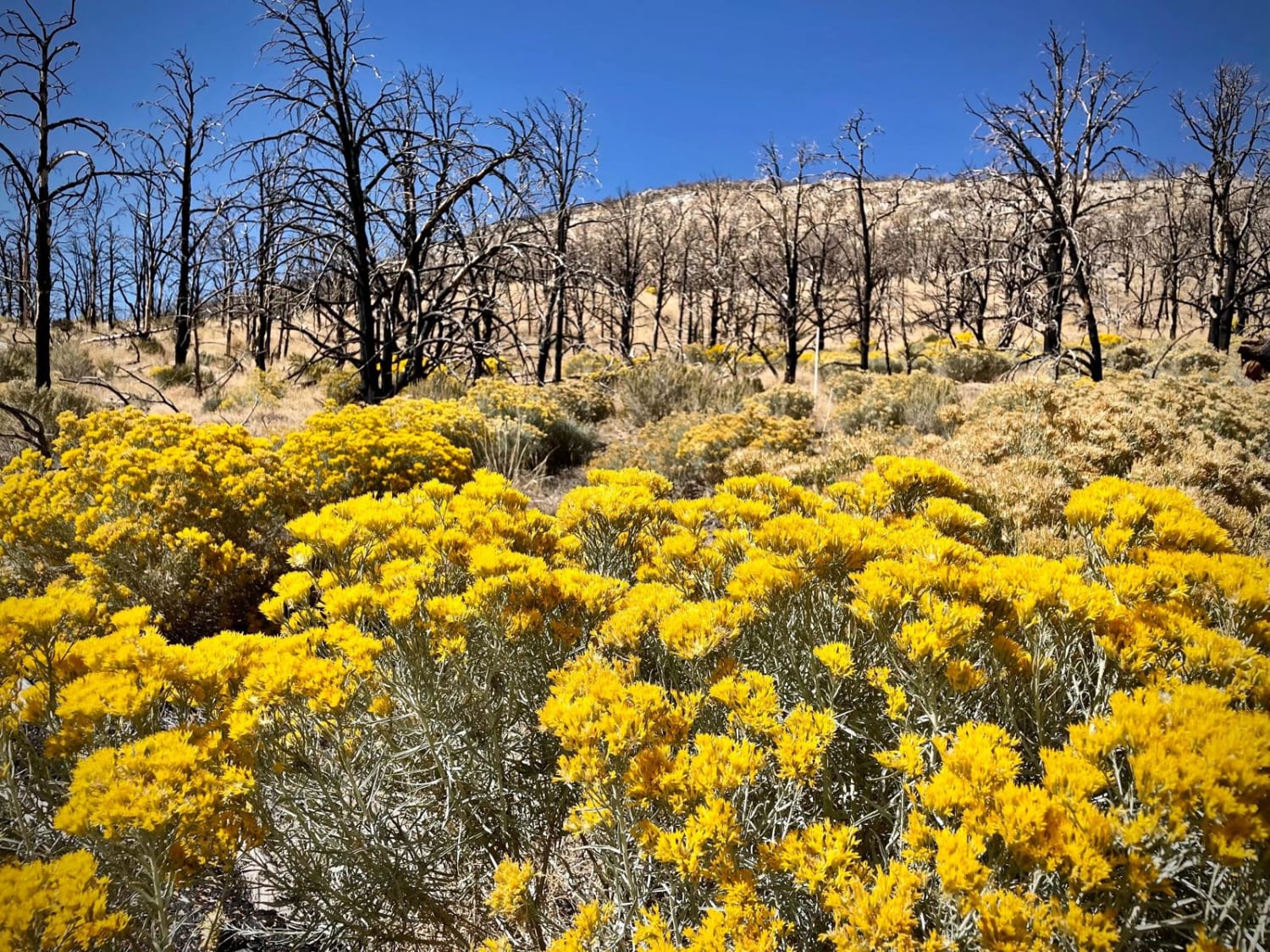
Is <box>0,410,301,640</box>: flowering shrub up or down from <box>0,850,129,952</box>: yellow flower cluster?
up

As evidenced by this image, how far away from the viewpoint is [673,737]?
1.52 m

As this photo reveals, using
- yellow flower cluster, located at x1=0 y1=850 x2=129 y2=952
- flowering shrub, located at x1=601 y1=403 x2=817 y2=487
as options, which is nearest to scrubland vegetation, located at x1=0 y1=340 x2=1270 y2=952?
yellow flower cluster, located at x1=0 y1=850 x2=129 y2=952

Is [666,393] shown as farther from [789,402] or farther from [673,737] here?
[673,737]

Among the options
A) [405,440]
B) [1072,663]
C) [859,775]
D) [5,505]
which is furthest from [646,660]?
[5,505]

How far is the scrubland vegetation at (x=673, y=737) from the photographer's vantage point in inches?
45.9

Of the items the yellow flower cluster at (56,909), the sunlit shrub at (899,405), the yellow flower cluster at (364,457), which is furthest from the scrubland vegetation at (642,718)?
the sunlit shrub at (899,405)

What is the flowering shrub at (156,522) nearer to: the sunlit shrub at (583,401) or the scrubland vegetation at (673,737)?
the scrubland vegetation at (673,737)

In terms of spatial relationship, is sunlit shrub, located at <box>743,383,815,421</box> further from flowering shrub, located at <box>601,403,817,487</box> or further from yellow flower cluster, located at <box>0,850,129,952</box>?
yellow flower cluster, located at <box>0,850,129,952</box>

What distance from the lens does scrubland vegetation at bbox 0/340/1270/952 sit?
3.83ft

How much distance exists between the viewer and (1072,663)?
1896mm

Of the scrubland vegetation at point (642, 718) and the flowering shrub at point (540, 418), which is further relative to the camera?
the flowering shrub at point (540, 418)

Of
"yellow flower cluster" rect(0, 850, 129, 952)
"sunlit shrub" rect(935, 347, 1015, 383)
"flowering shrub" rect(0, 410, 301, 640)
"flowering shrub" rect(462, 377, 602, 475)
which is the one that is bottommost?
"yellow flower cluster" rect(0, 850, 129, 952)

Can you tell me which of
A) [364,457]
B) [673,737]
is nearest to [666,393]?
[364,457]

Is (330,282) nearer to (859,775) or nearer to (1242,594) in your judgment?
(859,775)
